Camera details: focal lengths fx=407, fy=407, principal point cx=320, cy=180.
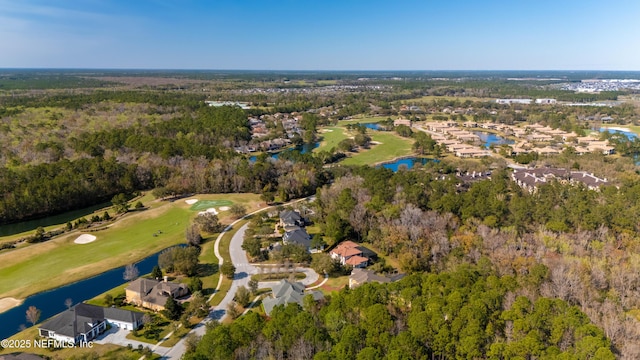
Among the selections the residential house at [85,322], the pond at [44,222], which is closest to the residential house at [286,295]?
the residential house at [85,322]

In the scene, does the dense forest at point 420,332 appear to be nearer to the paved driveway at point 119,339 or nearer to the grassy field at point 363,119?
the paved driveway at point 119,339

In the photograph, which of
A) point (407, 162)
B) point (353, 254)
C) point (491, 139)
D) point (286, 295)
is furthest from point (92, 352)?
point (491, 139)

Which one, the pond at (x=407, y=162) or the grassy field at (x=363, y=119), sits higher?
the grassy field at (x=363, y=119)

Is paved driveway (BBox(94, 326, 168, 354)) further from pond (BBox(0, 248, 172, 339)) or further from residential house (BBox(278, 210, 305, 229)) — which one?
residential house (BBox(278, 210, 305, 229))

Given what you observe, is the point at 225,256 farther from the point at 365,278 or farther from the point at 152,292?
the point at 365,278

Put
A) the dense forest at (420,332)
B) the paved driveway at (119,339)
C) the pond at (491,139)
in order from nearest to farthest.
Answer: the dense forest at (420,332) < the paved driveway at (119,339) < the pond at (491,139)

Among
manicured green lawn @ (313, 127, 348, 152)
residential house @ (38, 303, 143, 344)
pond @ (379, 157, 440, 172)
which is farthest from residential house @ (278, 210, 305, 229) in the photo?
manicured green lawn @ (313, 127, 348, 152)

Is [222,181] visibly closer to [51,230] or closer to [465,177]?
[51,230]
